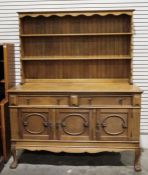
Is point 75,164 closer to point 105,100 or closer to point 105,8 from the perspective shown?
point 105,100

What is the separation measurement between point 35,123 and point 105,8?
1.70m

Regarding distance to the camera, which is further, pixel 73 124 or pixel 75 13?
pixel 75 13

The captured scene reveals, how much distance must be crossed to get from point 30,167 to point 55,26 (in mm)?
1741

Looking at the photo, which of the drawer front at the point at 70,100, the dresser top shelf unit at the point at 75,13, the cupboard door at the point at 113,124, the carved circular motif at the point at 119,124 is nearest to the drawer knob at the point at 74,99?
the drawer front at the point at 70,100

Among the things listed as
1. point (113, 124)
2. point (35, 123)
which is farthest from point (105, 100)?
point (35, 123)

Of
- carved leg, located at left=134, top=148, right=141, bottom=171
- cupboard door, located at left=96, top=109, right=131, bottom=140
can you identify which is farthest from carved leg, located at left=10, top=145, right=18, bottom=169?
carved leg, located at left=134, top=148, right=141, bottom=171

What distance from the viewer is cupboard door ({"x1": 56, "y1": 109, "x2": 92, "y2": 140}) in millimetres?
3141

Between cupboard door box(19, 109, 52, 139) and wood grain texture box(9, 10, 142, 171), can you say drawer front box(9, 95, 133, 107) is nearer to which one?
wood grain texture box(9, 10, 142, 171)

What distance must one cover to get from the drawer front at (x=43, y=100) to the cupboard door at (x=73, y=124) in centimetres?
10

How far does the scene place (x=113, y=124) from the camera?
10.3 ft

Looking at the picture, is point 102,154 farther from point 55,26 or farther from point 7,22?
point 7,22

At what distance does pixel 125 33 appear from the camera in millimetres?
3389

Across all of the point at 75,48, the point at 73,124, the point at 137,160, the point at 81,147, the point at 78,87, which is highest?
the point at 75,48

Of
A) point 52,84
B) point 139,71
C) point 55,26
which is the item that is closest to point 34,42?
point 55,26
